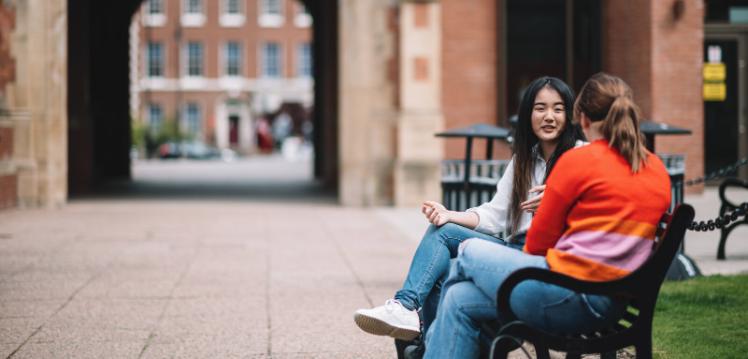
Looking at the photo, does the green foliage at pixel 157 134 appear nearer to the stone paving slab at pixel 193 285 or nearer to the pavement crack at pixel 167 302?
the stone paving slab at pixel 193 285

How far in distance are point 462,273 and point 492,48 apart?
1296 cm

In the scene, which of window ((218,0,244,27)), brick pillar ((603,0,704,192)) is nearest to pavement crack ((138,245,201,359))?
brick pillar ((603,0,704,192))

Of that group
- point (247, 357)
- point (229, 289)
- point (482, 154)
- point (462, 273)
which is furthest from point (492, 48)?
point (462, 273)

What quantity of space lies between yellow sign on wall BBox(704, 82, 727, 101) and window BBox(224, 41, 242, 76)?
180ft

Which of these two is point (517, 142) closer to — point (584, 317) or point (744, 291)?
point (584, 317)

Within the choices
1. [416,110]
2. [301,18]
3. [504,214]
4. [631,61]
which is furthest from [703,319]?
[301,18]

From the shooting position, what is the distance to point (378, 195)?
16188 millimetres

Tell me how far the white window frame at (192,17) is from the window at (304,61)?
7125mm

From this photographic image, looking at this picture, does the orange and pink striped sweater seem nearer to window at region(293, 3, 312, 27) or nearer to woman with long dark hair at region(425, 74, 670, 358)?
woman with long dark hair at region(425, 74, 670, 358)

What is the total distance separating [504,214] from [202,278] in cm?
431

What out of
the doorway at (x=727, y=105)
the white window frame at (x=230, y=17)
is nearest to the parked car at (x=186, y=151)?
the white window frame at (x=230, y=17)

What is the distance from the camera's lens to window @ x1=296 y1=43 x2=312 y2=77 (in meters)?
70.6

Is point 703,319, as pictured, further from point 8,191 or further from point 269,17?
point 269,17

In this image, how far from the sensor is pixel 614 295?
353 cm
